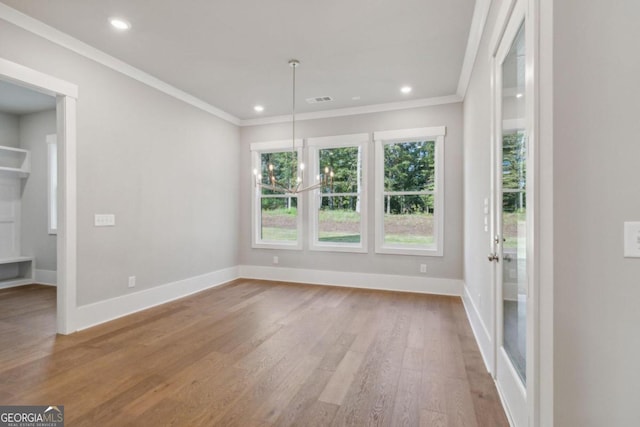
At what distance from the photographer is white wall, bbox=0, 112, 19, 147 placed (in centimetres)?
530

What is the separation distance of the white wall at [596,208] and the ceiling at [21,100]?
6067 mm

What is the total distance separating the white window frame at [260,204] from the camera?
5586mm

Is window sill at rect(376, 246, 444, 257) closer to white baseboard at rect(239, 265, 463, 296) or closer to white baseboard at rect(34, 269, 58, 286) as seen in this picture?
white baseboard at rect(239, 265, 463, 296)

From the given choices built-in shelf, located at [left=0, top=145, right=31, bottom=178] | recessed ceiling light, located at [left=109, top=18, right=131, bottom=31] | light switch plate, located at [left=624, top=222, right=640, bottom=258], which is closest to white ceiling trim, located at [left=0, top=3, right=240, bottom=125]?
recessed ceiling light, located at [left=109, top=18, right=131, bottom=31]

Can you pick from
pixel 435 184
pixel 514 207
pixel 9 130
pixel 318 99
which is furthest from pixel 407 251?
pixel 9 130

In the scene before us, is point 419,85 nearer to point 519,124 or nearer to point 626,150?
point 519,124

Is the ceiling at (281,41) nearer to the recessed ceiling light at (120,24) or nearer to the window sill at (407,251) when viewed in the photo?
the recessed ceiling light at (120,24)

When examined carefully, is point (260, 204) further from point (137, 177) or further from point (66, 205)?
point (66, 205)

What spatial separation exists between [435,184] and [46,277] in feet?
22.0

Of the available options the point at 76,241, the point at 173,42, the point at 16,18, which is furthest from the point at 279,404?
the point at 16,18

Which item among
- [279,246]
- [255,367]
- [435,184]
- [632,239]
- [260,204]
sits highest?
[435,184]

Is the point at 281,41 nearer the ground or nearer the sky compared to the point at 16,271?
nearer the sky

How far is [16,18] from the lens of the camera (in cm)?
274

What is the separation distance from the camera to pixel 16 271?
17.6 feet
